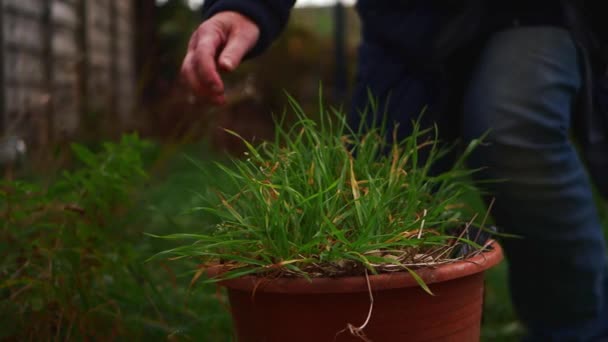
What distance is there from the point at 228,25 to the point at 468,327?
28.2 inches

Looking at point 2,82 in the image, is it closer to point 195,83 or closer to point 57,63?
point 57,63

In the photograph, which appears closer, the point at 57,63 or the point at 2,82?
the point at 2,82

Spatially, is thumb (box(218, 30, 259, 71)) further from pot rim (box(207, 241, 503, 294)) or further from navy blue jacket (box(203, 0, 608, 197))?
navy blue jacket (box(203, 0, 608, 197))

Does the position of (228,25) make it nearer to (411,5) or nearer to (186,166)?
(411,5)

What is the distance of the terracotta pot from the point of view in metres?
1.08

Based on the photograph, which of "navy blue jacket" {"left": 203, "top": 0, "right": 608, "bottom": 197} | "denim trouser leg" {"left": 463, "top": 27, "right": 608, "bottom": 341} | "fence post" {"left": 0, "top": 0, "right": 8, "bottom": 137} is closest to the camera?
"denim trouser leg" {"left": 463, "top": 27, "right": 608, "bottom": 341}

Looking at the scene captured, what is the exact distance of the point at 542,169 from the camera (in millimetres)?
1652

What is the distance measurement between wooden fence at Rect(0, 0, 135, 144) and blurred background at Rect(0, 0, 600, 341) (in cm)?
2

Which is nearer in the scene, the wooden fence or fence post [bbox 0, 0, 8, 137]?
the wooden fence

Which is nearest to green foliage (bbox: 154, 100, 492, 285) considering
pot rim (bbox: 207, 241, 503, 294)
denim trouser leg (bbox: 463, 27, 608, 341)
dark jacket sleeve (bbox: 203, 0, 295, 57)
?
pot rim (bbox: 207, 241, 503, 294)

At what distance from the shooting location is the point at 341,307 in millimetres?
1095

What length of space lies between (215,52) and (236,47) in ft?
0.17

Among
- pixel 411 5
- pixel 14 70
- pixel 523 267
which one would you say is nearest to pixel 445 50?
pixel 411 5

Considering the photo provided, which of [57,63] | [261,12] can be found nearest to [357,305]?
[261,12]
